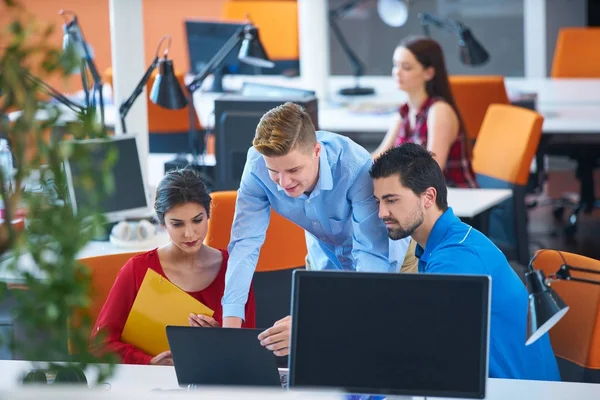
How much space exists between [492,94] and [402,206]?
10.1 feet

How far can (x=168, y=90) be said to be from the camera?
144 inches

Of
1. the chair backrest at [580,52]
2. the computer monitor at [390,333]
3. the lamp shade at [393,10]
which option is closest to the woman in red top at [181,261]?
the computer monitor at [390,333]

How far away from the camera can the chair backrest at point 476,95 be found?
5223mm

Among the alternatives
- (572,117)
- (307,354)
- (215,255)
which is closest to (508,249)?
(572,117)

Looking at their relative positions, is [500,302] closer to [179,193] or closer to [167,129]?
[179,193]

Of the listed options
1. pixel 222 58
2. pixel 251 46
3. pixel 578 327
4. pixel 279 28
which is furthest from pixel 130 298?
pixel 279 28

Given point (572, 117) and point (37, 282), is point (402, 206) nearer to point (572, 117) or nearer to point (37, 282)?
point (37, 282)

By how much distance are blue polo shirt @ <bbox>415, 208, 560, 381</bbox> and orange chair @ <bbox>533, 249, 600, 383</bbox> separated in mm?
143

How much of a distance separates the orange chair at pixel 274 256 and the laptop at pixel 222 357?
102 centimetres

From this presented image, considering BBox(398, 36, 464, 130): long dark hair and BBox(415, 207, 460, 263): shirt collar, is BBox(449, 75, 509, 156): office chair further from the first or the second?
BBox(415, 207, 460, 263): shirt collar

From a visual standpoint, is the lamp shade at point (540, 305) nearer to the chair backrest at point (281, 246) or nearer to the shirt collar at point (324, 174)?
the shirt collar at point (324, 174)

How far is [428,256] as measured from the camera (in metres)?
2.30

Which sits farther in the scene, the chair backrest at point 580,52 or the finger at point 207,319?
the chair backrest at point 580,52

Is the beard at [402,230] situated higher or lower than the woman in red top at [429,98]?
lower
